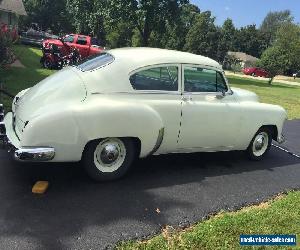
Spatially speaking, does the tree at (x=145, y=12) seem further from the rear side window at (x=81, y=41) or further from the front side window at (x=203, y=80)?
the front side window at (x=203, y=80)

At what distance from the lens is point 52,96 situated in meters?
5.21

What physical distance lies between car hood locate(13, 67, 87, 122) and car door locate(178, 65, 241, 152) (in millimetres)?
1524

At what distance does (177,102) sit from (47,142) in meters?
1.94

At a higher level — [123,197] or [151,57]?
[151,57]

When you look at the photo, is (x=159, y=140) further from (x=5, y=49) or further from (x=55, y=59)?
(x=55, y=59)

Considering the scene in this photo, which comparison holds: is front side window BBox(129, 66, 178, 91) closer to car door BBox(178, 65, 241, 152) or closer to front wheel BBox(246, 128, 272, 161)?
car door BBox(178, 65, 241, 152)

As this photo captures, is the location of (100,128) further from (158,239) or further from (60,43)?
(60,43)

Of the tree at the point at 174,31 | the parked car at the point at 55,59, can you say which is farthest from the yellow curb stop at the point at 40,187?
the tree at the point at 174,31

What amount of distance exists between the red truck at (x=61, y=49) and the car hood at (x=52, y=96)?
10838mm

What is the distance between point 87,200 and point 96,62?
6.48 feet

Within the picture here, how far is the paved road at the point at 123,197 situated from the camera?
412cm

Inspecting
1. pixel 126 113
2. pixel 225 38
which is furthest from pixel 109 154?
pixel 225 38

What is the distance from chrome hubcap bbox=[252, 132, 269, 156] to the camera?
281 inches

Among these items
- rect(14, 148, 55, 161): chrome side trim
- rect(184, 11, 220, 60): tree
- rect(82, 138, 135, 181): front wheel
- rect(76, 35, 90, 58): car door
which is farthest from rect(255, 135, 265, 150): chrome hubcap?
rect(184, 11, 220, 60): tree
